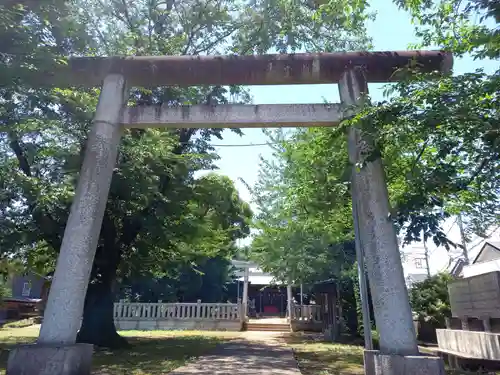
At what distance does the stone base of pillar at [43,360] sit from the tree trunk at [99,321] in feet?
21.4

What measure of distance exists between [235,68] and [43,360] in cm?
593

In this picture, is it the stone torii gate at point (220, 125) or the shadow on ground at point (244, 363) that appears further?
the shadow on ground at point (244, 363)

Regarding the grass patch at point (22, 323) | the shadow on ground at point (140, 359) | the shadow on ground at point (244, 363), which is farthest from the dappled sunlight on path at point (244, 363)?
the grass patch at point (22, 323)

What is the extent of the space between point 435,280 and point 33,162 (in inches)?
→ 695

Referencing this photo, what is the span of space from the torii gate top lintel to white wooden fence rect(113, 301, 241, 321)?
15914 mm

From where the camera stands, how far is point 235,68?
7473 millimetres

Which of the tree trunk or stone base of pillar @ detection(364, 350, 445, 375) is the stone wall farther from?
the tree trunk

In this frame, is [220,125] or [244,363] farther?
[244,363]

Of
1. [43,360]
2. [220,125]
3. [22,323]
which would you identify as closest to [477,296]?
[220,125]

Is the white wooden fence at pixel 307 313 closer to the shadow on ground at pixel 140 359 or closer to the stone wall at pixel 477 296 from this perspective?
the shadow on ground at pixel 140 359

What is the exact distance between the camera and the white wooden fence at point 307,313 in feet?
70.8

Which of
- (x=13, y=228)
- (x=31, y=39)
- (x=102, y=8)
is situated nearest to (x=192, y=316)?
(x=13, y=228)

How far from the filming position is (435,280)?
59.9ft

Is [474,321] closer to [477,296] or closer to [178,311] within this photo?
[477,296]
